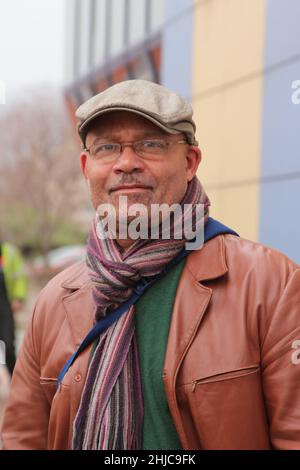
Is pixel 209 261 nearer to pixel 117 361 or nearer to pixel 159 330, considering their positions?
pixel 159 330

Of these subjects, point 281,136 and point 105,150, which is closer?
point 105,150

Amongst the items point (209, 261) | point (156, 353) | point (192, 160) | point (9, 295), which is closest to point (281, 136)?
point (192, 160)

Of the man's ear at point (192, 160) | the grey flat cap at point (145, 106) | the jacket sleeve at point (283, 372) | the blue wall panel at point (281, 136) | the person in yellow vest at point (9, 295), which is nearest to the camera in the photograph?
the jacket sleeve at point (283, 372)

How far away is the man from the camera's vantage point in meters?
1.86

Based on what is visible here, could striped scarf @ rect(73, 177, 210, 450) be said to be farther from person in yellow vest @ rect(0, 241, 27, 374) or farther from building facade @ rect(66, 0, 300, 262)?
person in yellow vest @ rect(0, 241, 27, 374)

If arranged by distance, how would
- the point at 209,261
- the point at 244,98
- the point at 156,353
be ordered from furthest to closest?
the point at 244,98 → the point at 209,261 → the point at 156,353

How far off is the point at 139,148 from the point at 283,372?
2.62 feet

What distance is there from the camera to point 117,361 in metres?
1.97

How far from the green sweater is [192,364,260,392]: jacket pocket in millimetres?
114

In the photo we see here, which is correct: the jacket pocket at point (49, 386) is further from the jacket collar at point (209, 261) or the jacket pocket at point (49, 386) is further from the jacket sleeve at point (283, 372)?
the jacket sleeve at point (283, 372)

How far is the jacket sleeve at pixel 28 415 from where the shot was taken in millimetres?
2188

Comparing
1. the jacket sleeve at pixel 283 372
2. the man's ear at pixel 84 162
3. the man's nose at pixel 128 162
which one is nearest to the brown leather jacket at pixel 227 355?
the jacket sleeve at pixel 283 372

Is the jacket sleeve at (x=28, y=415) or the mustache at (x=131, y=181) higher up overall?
the mustache at (x=131, y=181)
